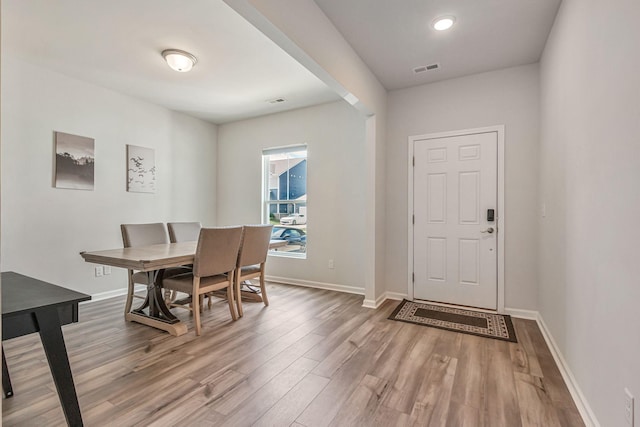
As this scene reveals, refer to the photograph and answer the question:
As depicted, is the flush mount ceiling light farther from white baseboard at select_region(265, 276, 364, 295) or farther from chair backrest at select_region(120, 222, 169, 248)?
white baseboard at select_region(265, 276, 364, 295)

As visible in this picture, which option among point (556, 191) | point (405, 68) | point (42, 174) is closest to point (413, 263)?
point (556, 191)

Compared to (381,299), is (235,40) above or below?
above

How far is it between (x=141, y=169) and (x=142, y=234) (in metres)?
1.30

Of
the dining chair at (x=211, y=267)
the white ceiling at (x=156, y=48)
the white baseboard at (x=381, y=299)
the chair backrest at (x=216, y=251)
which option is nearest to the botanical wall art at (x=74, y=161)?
the white ceiling at (x=156, y=48)

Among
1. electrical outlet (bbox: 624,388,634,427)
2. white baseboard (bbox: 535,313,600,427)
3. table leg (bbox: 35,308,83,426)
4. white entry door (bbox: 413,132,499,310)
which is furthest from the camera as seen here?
white entry door (bbox: 413,132,499,310)

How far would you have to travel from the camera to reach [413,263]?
3721 millimetres

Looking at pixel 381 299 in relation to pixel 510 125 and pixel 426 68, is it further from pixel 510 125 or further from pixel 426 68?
pixel 426 68

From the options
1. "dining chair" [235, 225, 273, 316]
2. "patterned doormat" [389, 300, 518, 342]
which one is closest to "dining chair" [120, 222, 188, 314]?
"dining chair" [235, 225, 273, 316]

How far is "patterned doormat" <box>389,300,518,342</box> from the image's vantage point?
279 cm

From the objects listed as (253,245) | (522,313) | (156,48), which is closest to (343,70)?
(156,48)

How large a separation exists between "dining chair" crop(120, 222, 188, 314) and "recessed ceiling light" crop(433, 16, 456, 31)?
3.40 m

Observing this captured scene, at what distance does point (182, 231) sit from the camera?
391 cm

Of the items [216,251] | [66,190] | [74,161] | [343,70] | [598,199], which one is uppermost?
[343,70]

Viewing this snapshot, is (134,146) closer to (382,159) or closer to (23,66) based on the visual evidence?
(23,66)
